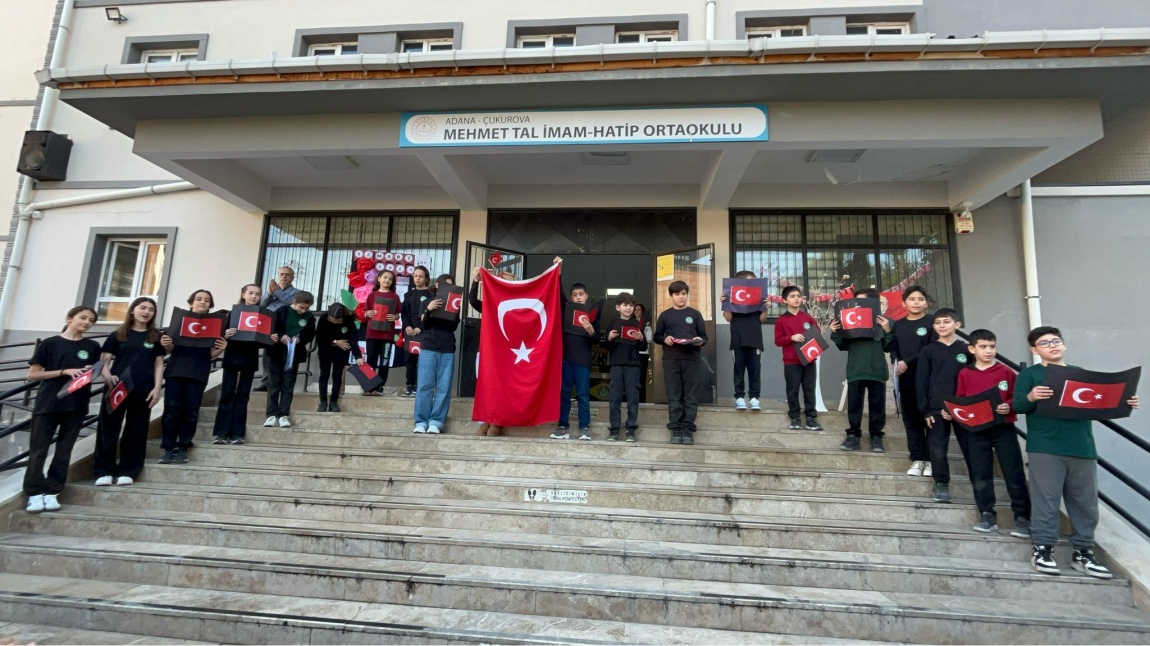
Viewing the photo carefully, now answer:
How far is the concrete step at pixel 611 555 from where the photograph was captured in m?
3.61

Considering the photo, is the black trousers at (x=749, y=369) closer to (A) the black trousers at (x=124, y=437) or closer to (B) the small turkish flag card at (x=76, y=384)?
(A) the black trousers at (x=124, y=437)

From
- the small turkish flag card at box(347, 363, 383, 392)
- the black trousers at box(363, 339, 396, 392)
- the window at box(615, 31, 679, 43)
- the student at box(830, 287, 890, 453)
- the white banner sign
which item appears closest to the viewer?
the student at box(830, 287, 890, 453)

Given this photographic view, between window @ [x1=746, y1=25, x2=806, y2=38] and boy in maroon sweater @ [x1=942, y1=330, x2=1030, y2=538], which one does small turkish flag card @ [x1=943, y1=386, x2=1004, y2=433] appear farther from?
window @ [x1=746, y1=25, x2=806, y2=38]

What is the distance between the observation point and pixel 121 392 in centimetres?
497

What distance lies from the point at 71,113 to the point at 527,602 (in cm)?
1201

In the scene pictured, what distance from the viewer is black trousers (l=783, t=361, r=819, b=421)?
231 inches

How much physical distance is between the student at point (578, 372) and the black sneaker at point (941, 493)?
319cm

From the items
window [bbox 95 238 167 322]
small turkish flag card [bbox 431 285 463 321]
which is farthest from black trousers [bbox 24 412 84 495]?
window [bbox 95 238 167 322]

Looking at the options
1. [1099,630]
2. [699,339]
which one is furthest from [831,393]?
[1099,630]

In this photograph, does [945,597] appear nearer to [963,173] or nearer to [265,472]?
[265,472]

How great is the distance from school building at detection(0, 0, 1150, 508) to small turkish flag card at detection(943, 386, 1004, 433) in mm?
3298

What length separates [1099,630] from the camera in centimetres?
321

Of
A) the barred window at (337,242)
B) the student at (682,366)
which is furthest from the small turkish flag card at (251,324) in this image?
the student at (682,366)

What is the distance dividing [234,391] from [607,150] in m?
5.05
